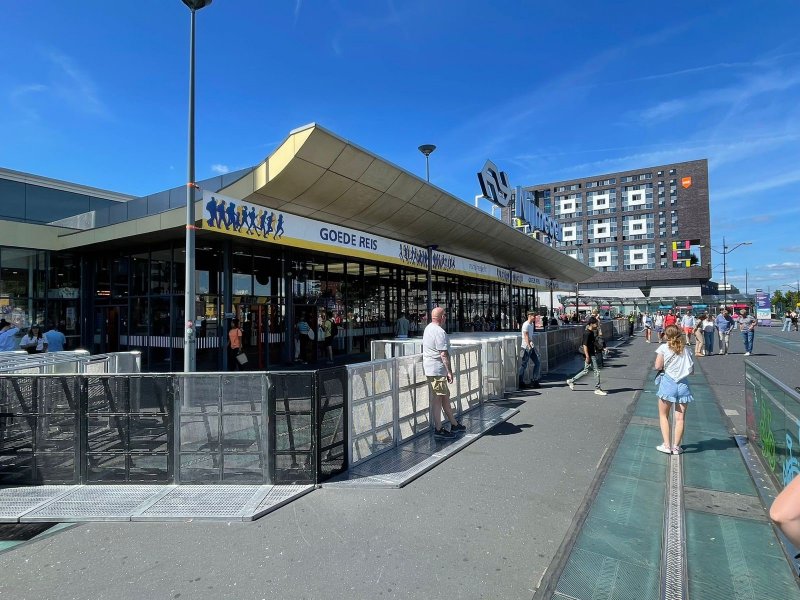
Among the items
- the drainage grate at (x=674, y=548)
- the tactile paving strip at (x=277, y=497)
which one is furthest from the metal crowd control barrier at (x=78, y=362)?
the drainage grate at (x=674, y=548)

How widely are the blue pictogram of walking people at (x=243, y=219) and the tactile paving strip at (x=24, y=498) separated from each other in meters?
5.88

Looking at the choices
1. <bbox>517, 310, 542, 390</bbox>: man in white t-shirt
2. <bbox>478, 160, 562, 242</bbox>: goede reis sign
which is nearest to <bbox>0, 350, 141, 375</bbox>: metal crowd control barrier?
<bbox>517, 310, 542, 390</bbox>: man in white t-shirt

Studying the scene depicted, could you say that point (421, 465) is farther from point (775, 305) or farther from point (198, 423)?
point (775, 305)

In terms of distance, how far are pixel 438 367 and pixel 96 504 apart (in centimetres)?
403

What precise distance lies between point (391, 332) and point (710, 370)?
467 inches

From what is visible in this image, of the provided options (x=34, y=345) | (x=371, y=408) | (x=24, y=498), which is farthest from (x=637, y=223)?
(x=24, y=498)

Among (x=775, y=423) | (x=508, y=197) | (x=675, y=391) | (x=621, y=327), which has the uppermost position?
(x=508, y=197)

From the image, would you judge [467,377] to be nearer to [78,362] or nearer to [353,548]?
[353,548]

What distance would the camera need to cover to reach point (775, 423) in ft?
15.7

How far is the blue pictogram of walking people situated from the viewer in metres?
9.46

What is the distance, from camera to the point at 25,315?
15578mm

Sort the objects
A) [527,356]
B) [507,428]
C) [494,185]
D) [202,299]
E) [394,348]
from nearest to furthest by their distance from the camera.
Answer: [507,428] → [394,348] → [527,356] → [202,299] → [494,185]

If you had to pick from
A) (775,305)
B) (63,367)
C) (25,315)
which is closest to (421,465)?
(63,367)

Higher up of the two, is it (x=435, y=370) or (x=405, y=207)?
(x=405, y=207)
